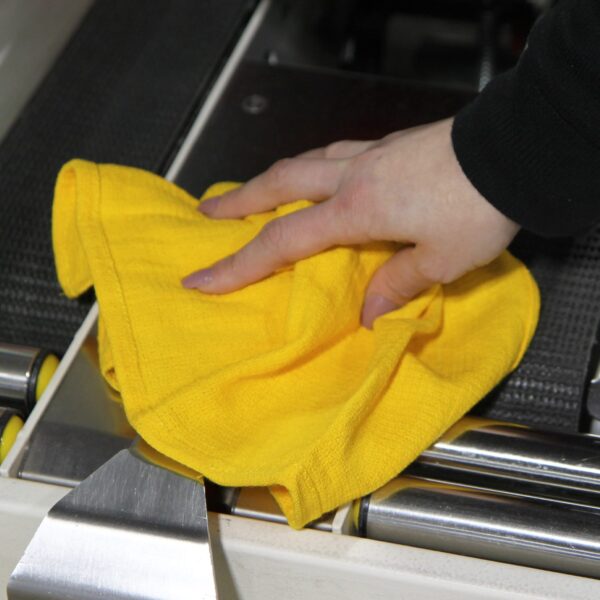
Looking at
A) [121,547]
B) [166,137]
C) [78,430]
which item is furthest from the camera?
[166,137]

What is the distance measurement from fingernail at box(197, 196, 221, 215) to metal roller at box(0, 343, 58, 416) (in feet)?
0.56

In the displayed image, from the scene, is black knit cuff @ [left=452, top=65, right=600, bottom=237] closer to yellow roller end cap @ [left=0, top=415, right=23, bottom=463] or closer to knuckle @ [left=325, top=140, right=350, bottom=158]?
knuckle @ [left=325, top=140, right=350, bottom=158]

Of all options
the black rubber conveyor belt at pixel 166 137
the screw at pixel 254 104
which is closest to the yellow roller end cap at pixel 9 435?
the black rubber conveyor belt at pixel 166 137

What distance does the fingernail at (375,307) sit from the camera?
26.7 inches

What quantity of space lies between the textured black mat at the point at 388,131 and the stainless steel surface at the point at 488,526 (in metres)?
0.11

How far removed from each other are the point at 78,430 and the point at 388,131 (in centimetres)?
45

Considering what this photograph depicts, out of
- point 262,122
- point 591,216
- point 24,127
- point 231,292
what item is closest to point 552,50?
point 591,216

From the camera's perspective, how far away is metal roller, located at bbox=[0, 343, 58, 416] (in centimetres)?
67

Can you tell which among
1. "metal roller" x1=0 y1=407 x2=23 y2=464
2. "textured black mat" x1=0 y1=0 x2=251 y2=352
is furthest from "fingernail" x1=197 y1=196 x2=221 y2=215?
"metal roller" x1=0 y1=407 x2=23 y2=464

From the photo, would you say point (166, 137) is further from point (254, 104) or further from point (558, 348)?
point (558, 348)

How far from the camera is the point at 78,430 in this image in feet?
2.08

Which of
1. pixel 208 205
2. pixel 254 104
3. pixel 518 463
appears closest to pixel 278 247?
pixel 208 205

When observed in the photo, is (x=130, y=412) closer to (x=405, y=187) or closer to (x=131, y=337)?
(x=131, y=337)

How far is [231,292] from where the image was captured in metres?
0.68
